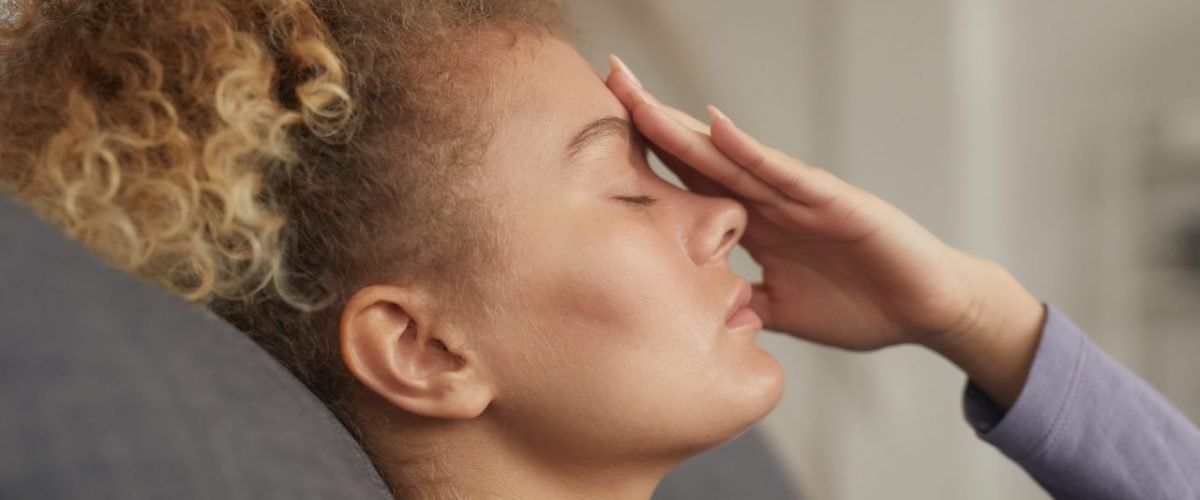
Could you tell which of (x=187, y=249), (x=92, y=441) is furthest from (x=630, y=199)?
(x=92, y=441)

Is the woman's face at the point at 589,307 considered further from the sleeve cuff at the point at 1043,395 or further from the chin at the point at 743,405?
the sleeve cuff at the point at 1043,395

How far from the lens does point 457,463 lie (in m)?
0.94

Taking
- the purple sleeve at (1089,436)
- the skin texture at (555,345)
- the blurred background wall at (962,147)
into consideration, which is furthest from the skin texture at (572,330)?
the blurred background wall at (962,147)

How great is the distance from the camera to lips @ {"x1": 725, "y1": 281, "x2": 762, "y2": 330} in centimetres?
103

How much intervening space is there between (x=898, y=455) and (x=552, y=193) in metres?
2.02

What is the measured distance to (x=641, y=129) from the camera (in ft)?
3.32

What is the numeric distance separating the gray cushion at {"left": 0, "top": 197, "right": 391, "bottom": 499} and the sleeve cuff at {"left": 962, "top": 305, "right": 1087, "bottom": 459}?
31.2 inches

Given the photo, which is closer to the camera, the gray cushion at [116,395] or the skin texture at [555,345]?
the gray cushion at [116,395]

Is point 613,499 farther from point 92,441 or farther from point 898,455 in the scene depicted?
point 898,455

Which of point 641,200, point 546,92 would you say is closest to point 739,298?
point 641,200

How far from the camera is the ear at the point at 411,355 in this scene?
90 centimetres

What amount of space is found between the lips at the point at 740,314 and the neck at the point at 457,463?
20 cm

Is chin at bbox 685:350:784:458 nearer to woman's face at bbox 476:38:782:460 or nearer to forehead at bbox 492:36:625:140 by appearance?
woman's face at bbox 476:38:782:460

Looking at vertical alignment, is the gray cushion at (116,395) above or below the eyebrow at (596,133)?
below
